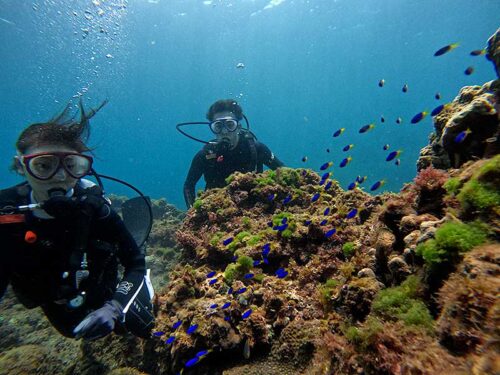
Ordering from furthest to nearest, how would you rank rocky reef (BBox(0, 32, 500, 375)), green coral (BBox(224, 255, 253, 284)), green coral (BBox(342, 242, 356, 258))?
green coral (BBox(224, 255, 253, 284)), green coral (BBox(342, 242, 356, 258)), rocky reef (BBox(0, 32, 500, 375))

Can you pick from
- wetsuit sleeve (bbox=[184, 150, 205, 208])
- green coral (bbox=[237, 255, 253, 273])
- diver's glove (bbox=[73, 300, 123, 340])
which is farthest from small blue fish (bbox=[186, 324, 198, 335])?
wetsuit sleeve (bbox=[184, 150, 205, 208])

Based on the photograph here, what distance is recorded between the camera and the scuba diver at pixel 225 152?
32.2 ft

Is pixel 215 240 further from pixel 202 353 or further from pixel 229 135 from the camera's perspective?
pixel 229 135

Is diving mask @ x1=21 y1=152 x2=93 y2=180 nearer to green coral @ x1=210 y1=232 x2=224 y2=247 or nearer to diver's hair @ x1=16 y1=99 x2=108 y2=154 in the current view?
diver's hair @ x1=16 y1=99 x2=108 y2=154

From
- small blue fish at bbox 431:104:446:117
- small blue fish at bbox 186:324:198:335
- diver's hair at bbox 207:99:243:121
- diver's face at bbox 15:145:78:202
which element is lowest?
small blue fish at bbox 186:324:198:335

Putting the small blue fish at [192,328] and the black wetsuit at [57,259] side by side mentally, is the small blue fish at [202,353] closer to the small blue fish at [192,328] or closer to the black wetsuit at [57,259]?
the small blue fish at [192,328]

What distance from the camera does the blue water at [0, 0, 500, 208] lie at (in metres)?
38.2

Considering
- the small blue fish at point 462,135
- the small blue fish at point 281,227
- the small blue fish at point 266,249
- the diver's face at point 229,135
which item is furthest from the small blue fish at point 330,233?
the diver's face at point 229,135

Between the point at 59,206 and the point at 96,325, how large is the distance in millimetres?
1677

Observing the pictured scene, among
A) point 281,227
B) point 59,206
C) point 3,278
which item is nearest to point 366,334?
point 281,227

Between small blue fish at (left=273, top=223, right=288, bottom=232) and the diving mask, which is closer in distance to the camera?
the diving mask

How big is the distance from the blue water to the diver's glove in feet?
9.91

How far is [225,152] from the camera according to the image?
391 inches

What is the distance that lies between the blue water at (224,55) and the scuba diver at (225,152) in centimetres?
438
